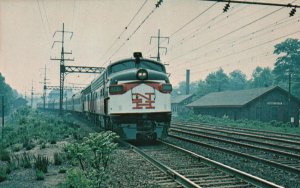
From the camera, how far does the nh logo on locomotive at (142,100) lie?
13773 millimetres

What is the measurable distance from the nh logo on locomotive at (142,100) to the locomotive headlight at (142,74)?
71cm

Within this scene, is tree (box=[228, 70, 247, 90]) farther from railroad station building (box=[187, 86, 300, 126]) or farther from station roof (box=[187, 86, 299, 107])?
railroad station building (box=[187, 86, 300, 126])

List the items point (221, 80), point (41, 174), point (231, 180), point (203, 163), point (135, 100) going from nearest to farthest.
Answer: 1. point (231, 180)
2. point (41, 174)
3. point (203, 163)
4. point (135, 100)
5. point (221, 80)

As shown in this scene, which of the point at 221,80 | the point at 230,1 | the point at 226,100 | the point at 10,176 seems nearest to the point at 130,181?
the point at 10,176

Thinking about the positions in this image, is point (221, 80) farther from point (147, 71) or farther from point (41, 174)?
point (41, 174)

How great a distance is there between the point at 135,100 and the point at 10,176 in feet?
19.7

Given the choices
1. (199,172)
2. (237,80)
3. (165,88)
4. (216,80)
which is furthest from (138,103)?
(237,80)

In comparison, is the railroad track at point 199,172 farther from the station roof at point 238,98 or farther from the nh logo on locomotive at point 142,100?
the station roof at point 238,98

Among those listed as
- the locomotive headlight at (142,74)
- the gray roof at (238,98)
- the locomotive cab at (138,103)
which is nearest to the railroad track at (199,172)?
the locomotive cab at (138,103)

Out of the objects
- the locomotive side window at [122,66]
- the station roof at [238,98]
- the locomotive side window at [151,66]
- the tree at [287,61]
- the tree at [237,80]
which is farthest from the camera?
the tree at [237,80]

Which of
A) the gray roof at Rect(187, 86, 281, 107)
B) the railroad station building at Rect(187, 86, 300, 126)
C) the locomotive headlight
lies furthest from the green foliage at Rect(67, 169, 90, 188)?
the gray roof at Rect(187, 86, 281, 107)

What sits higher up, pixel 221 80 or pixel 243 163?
pixel 221 80

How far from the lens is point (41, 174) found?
8.78m

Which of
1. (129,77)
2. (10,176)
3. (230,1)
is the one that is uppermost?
→ (230,1)
